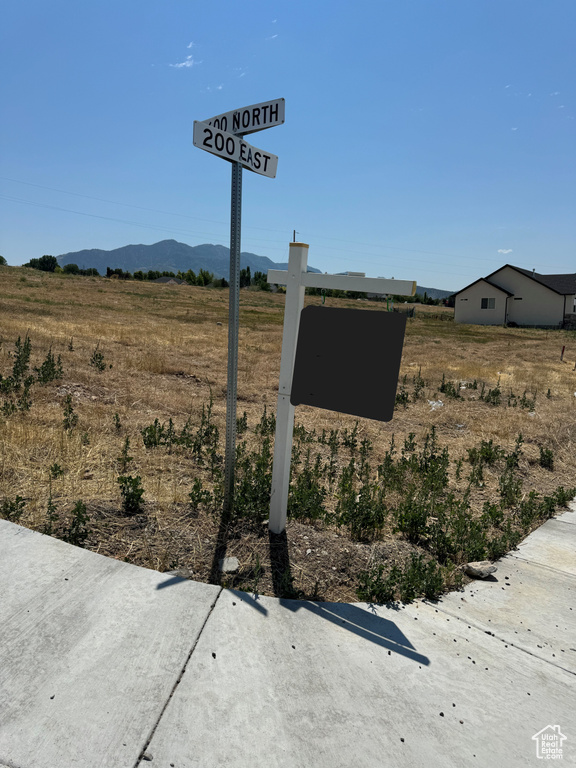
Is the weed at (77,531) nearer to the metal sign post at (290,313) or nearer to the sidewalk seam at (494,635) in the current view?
the metal sign post at (290,313)

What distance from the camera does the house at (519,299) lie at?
4628 cm

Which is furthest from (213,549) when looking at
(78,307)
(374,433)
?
(78,307)

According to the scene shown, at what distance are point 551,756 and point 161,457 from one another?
427 centimetres

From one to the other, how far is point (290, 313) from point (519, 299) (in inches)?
1964

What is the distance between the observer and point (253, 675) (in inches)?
94.2

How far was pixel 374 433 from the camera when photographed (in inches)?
323

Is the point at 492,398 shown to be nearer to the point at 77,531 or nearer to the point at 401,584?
the point at 401,584

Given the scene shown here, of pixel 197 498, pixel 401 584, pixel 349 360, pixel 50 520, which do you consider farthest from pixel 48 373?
pixel 401 584

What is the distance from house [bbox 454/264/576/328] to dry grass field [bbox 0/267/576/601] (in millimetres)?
38830

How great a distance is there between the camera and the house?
152ft

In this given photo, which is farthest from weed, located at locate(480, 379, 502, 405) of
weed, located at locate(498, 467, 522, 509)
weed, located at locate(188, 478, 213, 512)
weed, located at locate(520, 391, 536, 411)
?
weed, located at locate(188, 478, 213, 512)

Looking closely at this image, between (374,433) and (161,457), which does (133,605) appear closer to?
(161,457)

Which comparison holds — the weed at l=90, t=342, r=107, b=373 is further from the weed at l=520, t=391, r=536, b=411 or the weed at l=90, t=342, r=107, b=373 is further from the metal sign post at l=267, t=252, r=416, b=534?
the weed at l=520, t=391, r=536, b=411

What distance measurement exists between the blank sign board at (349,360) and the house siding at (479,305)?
162 ft
